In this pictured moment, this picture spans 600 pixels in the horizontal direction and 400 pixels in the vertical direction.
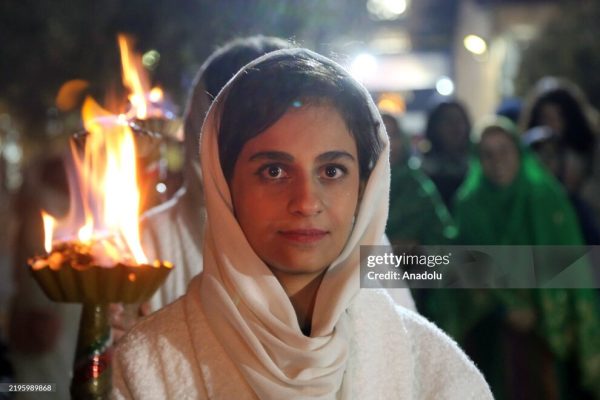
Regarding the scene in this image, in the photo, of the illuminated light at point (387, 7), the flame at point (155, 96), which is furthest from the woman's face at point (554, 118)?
the illuminated light at point (387, 7)

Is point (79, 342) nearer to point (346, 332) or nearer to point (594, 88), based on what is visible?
point (346, 332)

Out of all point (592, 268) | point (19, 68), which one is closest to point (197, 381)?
point (592, 268)

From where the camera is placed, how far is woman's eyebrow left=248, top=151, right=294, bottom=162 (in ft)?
6.84

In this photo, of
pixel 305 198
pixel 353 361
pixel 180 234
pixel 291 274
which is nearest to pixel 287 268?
pixel 291 274

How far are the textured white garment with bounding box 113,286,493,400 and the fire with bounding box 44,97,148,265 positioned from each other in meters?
0.18

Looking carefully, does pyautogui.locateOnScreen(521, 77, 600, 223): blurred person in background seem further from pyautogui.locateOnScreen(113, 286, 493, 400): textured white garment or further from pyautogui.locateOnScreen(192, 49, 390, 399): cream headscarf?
pyautogui.locateOnScreen(192, 49, 390, 399): cream headscarf

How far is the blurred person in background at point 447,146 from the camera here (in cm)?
669

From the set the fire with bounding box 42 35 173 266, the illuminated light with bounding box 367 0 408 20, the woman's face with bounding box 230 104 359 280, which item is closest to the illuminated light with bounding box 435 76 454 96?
the illuminated light with bounding box 367 0 408 20

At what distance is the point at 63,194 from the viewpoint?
179 inches

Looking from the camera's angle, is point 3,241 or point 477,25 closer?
point 3,241

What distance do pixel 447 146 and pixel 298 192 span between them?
484 cm

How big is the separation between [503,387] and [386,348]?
13.3 ft

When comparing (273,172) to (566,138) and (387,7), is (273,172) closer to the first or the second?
Answer: (566,138)

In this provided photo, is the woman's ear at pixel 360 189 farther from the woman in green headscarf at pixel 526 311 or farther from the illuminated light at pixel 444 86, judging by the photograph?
the illuminated light at pixel 444 86
